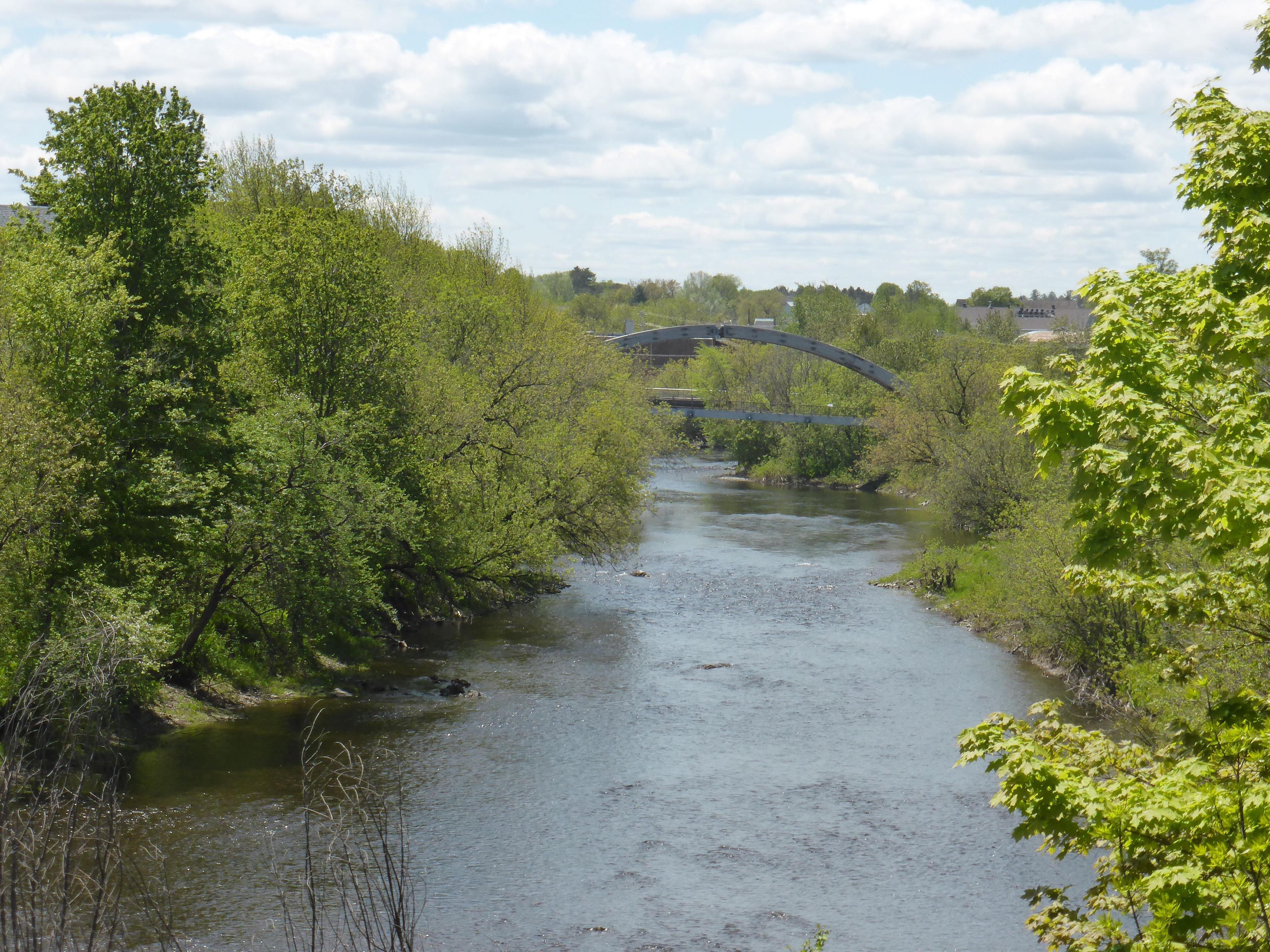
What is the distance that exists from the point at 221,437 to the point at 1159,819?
22197mm

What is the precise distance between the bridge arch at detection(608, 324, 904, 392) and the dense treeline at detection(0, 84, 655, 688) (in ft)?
143

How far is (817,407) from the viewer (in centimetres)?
8206

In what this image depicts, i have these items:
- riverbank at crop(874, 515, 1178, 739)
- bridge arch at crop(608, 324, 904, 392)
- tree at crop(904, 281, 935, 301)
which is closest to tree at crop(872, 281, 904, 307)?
tree at crop(904, 281, 935, 301)

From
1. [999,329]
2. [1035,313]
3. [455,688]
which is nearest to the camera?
[455,688]

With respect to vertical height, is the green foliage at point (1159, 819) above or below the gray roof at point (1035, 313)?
below

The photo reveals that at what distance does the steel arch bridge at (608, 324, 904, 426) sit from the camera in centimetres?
7894

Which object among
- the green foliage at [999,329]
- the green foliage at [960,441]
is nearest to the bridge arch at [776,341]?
the green foliage at [960,441]

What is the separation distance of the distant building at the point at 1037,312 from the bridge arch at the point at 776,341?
133 ft

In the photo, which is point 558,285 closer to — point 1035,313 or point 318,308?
point 1035,313

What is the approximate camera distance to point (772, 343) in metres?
83.8

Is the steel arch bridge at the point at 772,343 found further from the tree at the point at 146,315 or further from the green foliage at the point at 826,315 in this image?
the tree at the point at 146,315

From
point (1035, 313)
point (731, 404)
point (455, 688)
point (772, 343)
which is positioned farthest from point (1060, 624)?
point (1035, 313)

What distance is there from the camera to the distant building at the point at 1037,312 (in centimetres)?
14462

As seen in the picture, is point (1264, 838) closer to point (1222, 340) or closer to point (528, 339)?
point (1222, 340)
